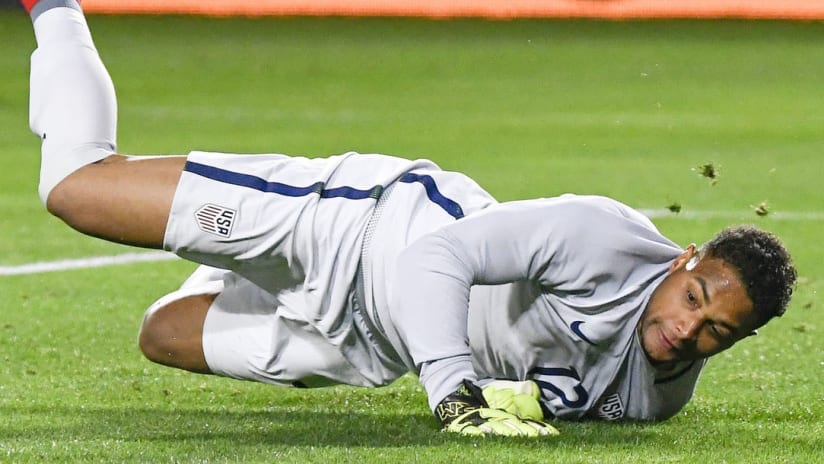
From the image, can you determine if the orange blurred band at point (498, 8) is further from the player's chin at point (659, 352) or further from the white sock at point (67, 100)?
the player's chin at point (659, 352)

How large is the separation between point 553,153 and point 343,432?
8633 mm

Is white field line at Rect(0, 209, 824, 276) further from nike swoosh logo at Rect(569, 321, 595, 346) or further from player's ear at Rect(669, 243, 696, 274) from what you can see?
player's ear at Rect(669, 243, 696, 274)

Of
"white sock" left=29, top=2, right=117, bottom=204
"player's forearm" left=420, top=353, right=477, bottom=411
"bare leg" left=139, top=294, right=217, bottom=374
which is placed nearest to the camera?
"player's forearm" left=420, top=353, right=477, bottom=411

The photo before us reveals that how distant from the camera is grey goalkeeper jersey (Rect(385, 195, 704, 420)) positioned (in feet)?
12.2

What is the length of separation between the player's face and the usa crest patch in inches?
44.2

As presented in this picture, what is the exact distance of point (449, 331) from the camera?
3693 mm

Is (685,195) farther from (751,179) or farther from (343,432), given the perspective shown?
(343,432)

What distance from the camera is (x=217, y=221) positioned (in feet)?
13.5

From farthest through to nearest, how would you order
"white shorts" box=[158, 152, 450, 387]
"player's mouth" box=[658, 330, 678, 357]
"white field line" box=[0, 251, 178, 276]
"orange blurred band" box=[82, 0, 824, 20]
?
"orange blurred band" box=[82, 0, 824, 20], "white field line" box=[0, 251, 178, 276], "white shorts" box=[158, 152, 450, 387], "player's mouth" box=[658, 330, 678, 357]

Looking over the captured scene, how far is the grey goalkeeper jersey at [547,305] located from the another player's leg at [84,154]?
77 cm

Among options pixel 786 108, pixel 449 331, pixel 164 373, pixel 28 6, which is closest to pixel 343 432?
pixel 449 331

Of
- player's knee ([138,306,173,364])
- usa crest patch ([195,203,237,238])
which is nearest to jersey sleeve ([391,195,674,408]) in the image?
usa crest patch ([195,203,237,238])

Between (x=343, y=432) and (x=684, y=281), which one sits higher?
(x=684, y=281)

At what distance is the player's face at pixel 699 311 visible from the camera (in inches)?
146
